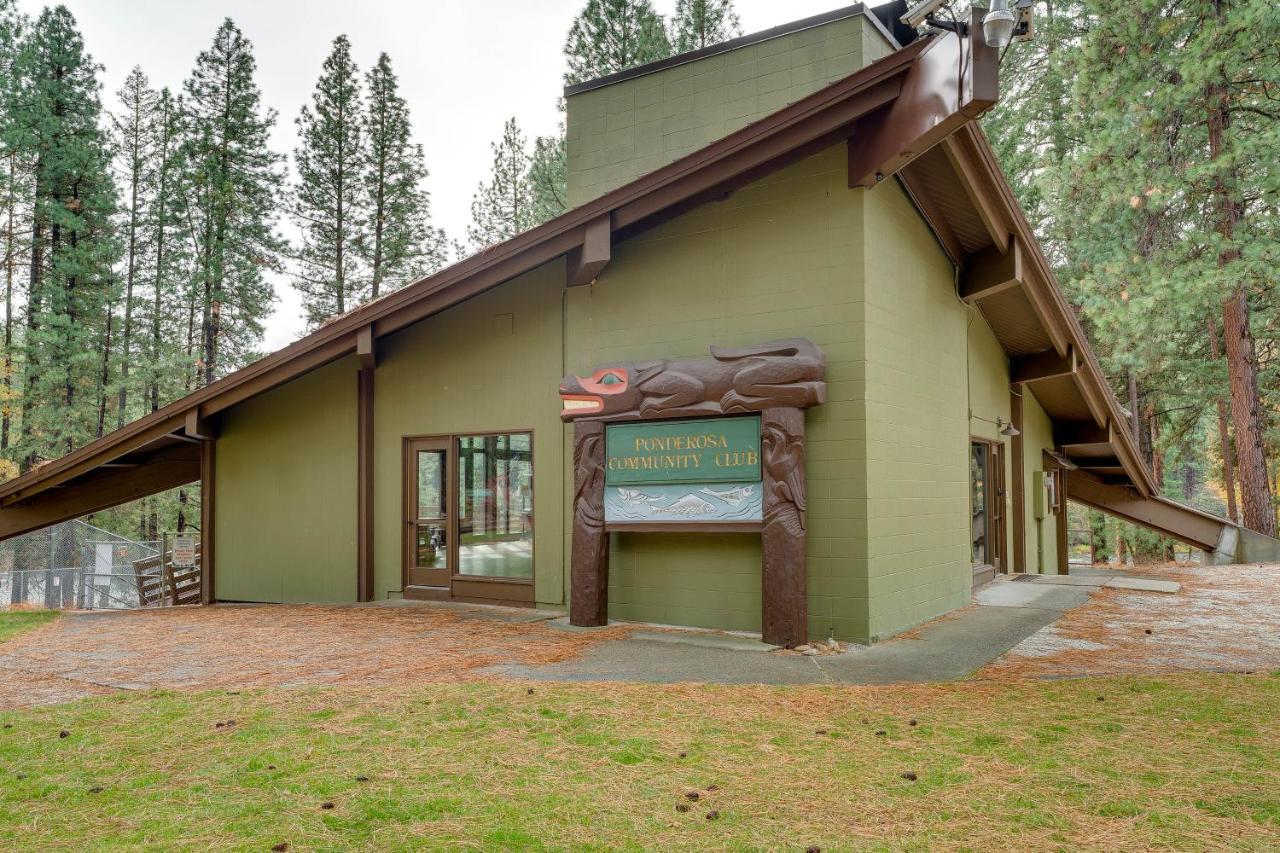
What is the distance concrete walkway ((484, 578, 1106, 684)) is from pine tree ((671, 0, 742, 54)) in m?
15.9

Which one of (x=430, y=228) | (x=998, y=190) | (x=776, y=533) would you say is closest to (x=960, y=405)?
(x=998, y=190)

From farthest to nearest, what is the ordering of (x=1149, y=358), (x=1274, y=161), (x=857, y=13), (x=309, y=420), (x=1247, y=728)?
(x=1149, y=358) → (x=1274, y=161) → (x=309, y=420) → (x=857, y=13) → (x=1247, y=728)

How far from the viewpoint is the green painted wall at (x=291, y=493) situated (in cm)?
901

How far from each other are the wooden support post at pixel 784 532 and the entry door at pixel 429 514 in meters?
3.90

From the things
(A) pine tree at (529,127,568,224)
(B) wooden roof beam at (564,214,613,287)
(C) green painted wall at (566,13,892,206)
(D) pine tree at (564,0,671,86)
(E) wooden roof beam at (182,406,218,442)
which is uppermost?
(D) pine tree at (564,0,671,86)

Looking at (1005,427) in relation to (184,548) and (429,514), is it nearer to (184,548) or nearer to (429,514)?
(429,514)

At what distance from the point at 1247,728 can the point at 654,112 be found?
8.38 meters

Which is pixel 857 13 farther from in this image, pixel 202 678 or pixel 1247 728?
pixel 202 678

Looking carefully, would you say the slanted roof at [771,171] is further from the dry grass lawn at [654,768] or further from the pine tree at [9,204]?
the pine tree at [9,204]

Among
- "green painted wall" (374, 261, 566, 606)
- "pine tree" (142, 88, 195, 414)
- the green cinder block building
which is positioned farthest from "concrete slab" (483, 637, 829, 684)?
"pine tree" (142, 88, 195, 414)

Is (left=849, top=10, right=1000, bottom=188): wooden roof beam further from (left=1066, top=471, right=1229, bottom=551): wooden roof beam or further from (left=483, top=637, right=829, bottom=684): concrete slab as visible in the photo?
(left=1066, top=471, right=1229, bottom=551): wooden roof beam

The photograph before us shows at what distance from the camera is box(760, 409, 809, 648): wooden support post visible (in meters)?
5.89

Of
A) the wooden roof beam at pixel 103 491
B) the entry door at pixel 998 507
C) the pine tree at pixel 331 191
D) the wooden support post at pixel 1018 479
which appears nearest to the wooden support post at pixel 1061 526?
the wooden support post at pixel 1018 479

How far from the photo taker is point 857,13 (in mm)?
8297
